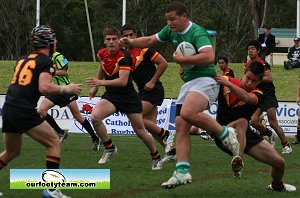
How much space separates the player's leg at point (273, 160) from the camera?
9.74 m

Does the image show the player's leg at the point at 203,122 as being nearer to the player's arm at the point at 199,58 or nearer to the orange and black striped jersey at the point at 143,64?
the player's arm at the point at 199,58

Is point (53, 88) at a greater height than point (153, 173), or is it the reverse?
point (53, 88)

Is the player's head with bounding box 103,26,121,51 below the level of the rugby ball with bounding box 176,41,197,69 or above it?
below

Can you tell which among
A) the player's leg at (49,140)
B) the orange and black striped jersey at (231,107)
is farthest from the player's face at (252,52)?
the player's leg at (49,140)

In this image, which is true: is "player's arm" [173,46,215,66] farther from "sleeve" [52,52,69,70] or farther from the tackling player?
"sleeve" [52,52,69,70]

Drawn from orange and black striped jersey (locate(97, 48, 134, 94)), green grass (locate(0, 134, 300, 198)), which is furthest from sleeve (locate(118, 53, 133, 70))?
green grass (locate(0, 134, 300, 198))

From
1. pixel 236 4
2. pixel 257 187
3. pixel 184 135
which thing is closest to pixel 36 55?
pixel 184 135

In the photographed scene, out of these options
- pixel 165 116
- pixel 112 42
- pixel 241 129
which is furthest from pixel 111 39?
pixel 165 116

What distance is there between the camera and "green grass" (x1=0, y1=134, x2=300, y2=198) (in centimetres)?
958

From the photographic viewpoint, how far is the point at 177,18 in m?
9.83

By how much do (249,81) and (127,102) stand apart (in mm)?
3196

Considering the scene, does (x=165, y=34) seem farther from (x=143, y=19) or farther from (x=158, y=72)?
(x=143, y=19)

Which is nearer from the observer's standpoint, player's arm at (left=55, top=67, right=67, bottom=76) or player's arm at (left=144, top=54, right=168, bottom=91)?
player's arm at (left=144, top=54, right=168, bottom=91)

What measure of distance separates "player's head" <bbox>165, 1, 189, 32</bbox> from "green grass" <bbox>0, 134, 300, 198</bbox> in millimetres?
1978
